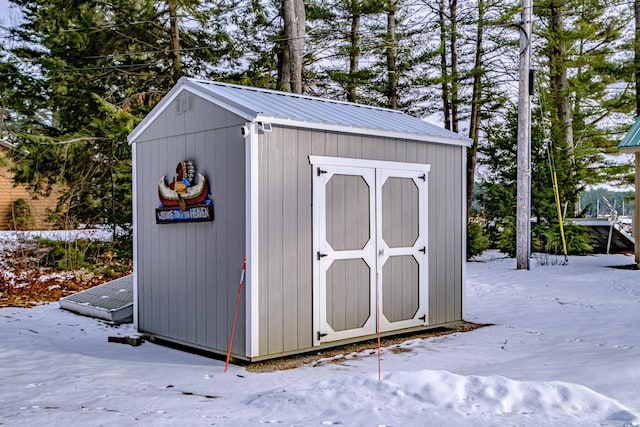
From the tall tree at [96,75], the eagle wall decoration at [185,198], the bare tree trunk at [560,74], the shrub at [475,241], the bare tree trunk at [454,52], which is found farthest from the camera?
the bare tree trunk at [560,74]

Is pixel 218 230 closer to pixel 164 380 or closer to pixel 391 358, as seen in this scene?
pixel 164 380

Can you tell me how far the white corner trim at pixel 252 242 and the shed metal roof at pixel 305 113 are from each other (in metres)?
0.26

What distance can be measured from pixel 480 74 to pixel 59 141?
12287 millimetres

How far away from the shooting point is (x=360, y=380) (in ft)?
15.3

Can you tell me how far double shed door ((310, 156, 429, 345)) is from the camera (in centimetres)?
646

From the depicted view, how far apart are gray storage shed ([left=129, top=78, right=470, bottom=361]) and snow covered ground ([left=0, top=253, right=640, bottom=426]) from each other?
444 millimetres

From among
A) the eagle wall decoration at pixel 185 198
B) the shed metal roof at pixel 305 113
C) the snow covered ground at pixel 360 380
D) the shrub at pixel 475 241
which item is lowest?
the snow covered ground at pixel 360 380

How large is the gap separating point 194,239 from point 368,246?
74.4 inches

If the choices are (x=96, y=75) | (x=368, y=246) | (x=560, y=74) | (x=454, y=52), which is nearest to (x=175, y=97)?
(x=368, y=246)

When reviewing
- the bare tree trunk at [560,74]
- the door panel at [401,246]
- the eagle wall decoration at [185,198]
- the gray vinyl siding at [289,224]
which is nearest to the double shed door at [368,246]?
the door panel at [401,246]

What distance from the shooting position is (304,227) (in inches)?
249

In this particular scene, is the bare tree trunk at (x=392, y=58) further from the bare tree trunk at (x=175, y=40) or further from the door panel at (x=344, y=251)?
the door panel at (x=344, y=251)

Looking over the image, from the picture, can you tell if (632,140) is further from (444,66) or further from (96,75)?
(96,75)

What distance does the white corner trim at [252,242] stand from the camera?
584 centimetres
